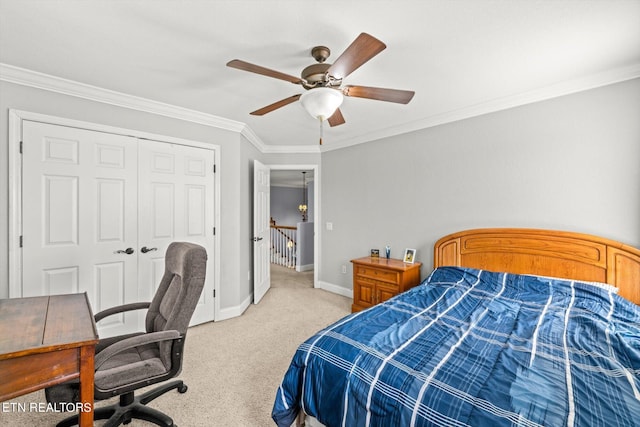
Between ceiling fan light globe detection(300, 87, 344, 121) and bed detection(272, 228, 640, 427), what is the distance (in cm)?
138

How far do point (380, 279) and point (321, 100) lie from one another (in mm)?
2305

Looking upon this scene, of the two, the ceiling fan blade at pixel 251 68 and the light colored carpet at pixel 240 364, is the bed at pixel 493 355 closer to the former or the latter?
the light colored carpet at pixel 240 364

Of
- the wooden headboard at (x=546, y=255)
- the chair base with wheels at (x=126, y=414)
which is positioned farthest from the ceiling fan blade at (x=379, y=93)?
the chair base with wheels at (x=126, y=414)

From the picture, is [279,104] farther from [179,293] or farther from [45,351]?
[45,351]

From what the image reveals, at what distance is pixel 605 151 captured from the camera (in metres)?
2.37

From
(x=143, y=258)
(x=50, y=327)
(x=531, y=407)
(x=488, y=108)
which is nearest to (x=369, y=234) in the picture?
(x=488, y=108)

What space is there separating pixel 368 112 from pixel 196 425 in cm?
318

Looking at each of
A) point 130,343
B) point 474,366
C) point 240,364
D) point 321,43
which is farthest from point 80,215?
point 474,366

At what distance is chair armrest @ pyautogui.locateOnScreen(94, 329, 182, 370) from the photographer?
4.44 feet

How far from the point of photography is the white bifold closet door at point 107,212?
2363 millimetres

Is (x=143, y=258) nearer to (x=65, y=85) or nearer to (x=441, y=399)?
(x=65, y=85)

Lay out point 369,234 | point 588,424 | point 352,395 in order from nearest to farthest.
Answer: point 588,424 → point 352,395 → point 369,234

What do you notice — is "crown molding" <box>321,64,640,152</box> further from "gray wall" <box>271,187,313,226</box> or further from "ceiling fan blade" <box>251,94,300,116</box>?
"gray wall" <box>271,187,313,226</box>

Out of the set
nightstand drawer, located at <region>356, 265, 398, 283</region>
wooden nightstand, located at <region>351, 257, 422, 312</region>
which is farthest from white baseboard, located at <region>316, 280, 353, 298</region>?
nightstand drawer, located at <region>356, 265, 398, 283</region>
